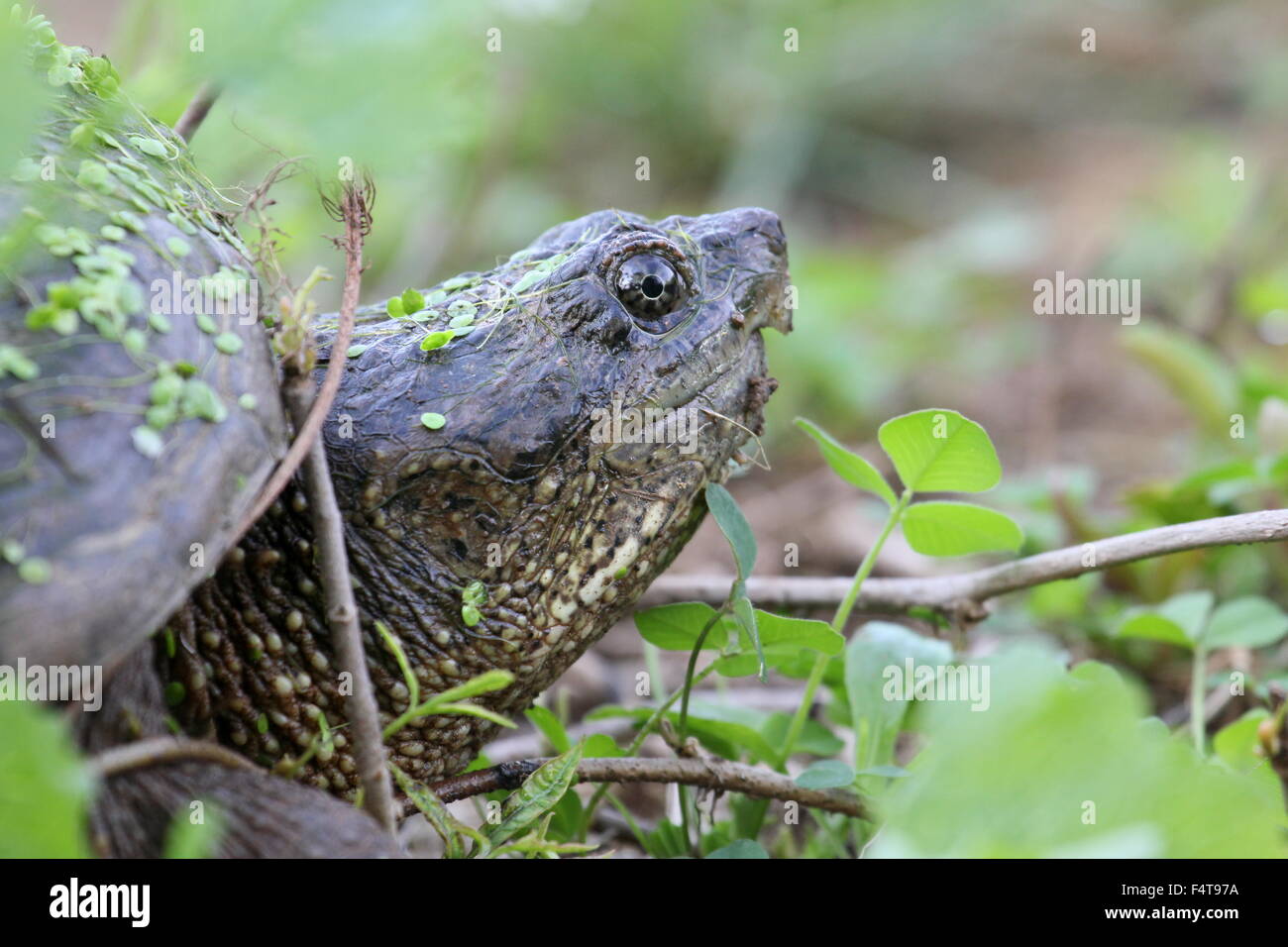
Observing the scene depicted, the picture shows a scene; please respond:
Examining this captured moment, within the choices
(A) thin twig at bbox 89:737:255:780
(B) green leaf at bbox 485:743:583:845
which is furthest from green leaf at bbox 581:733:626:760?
(A) thin twig at bbox 89:737:255:780

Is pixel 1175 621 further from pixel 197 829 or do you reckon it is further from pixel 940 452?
pixel 197 829

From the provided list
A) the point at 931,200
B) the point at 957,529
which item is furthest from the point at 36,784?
the point at 931,200

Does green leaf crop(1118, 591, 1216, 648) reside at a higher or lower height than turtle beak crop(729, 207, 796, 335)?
lower

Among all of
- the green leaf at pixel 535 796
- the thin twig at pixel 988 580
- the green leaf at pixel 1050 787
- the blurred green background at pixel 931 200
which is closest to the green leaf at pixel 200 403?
the blurred green background at pixel 931 200

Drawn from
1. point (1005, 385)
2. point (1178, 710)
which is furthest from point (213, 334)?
point (1005, 385)

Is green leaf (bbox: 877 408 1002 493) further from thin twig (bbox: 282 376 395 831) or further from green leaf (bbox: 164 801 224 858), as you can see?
green leaf (bbox: 164 801 224 858)

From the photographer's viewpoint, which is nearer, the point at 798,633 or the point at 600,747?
the point at 798,633
